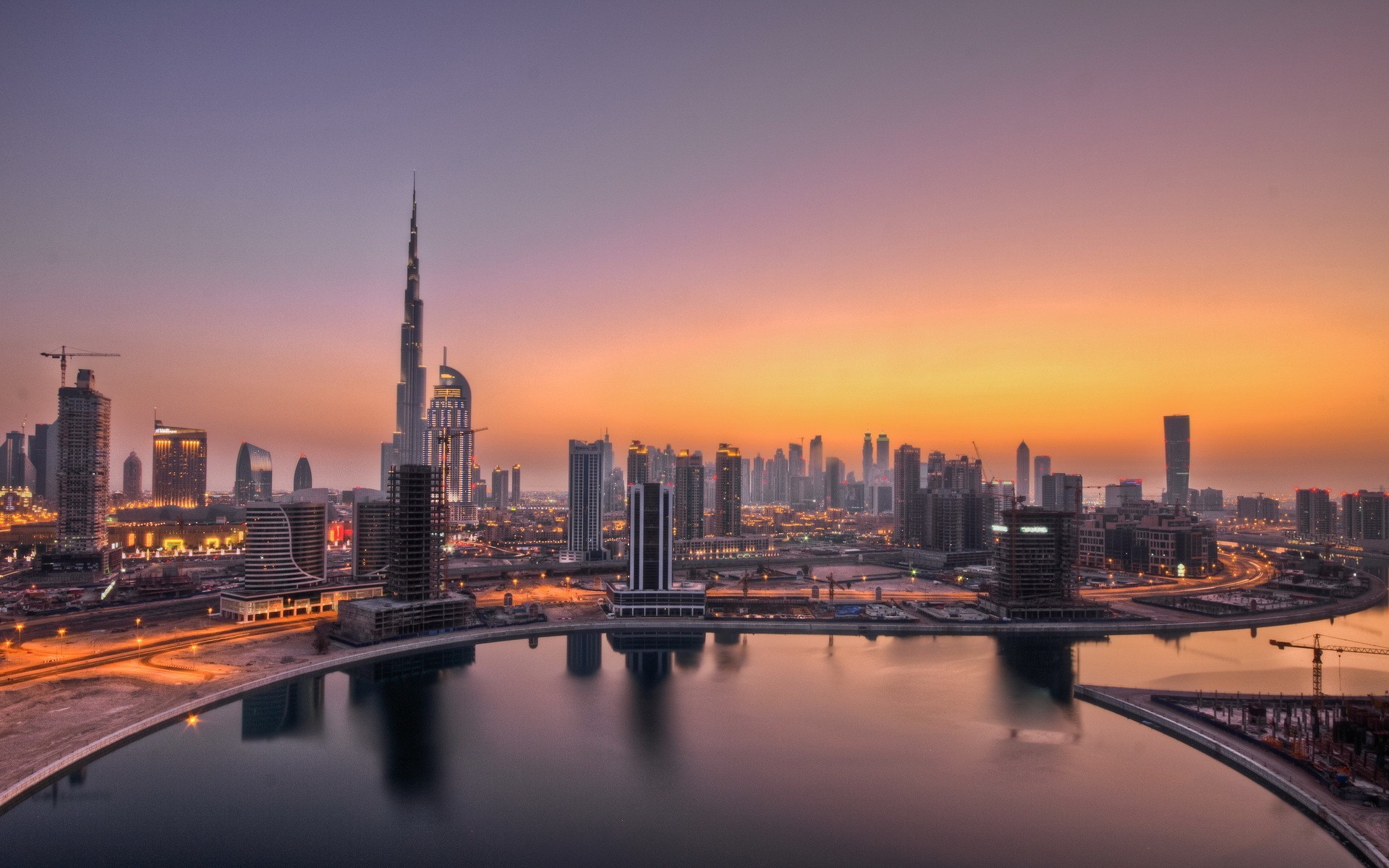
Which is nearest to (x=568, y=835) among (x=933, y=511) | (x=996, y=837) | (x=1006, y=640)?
(x=996, y=837)

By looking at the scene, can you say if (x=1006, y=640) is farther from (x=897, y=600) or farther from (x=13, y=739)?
(x=13, y=739)

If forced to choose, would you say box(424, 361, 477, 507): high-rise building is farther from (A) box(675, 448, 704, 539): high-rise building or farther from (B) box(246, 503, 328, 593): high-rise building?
(B) box(246, 503, 328, 593): high-rise building

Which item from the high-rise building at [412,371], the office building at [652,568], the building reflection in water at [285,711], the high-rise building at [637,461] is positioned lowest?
the building reflection in water at [285,711]

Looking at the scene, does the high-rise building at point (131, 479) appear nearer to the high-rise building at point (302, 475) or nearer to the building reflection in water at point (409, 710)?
the high-rise building at point (302, 475)

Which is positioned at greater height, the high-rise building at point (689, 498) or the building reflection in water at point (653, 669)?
the high-rise building at point (689, 498)

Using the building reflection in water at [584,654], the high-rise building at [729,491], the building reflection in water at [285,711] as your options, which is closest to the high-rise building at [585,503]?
the high-rise building at [729,491]

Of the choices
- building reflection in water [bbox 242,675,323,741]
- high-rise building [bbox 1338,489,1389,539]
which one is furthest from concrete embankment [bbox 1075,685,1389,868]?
high-rise building [bbox 1338,489,1389,539]
